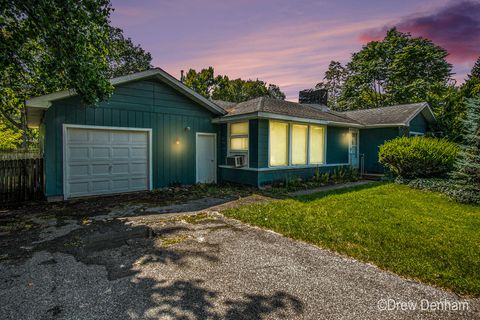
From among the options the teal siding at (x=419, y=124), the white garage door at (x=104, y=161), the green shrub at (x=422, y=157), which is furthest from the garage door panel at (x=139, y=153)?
the teal siding at (x=419, y=124)

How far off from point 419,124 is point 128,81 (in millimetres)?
15850

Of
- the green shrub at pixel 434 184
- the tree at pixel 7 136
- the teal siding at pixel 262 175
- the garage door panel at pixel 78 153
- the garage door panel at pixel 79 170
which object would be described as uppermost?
the tree at pixel 7 136

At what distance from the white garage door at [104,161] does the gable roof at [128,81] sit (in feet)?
3.04

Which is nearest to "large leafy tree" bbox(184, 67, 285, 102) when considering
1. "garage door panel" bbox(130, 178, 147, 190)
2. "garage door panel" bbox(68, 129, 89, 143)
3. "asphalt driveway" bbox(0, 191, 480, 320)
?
"garage door panel" bbox(130, 178, 147, 190)

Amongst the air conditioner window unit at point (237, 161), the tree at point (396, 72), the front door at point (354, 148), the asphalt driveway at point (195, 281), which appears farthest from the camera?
→ the tree at point (396, 72)

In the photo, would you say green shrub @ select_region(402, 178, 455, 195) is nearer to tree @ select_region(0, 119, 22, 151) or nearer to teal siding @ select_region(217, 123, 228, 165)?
teal siding @ select_region(217, 123, 228, 165)

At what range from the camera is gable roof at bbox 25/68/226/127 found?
6.56 meters

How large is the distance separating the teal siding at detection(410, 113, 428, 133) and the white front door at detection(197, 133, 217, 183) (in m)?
11.3

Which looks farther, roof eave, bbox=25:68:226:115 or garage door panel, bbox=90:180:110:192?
garage door panel, bbox=90:180:110:192

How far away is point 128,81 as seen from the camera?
26.2ft

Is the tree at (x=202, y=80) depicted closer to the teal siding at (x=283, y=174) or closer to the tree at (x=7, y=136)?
the tree at (x=7, y=136)

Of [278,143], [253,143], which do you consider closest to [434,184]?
[278,143]

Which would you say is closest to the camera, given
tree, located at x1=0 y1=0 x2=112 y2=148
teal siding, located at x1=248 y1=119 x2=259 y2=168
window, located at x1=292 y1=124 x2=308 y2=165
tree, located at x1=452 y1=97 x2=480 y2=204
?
tree, located at x1=0 y1=0 x2=112 y2=148

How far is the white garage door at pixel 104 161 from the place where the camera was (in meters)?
7.27
